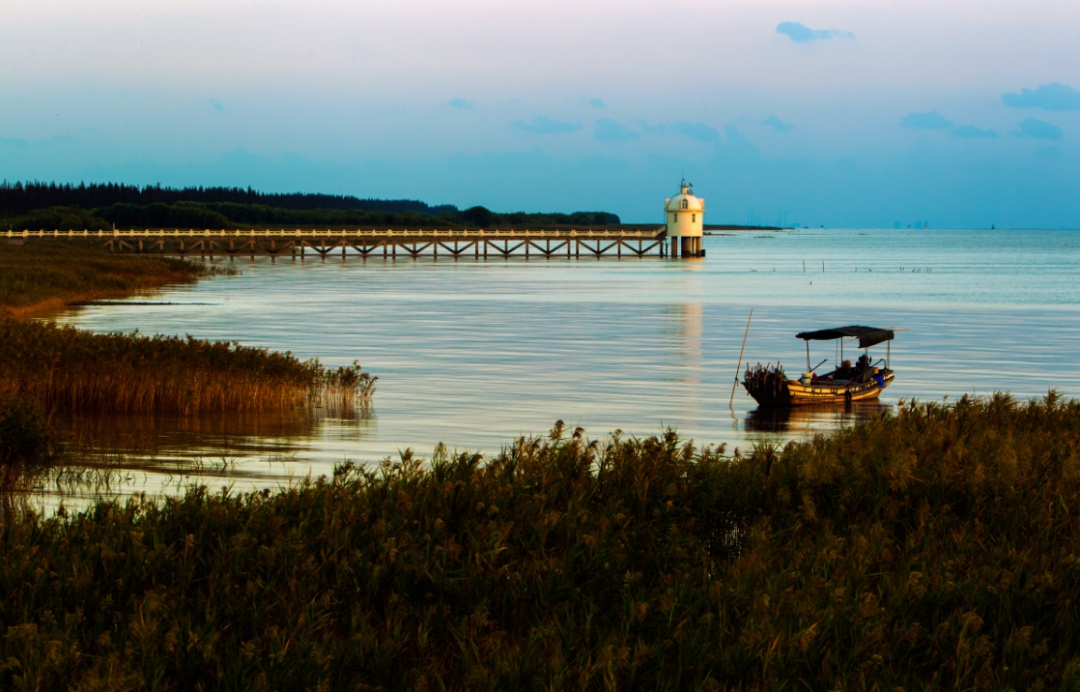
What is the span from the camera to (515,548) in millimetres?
10086

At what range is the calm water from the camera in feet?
66.8

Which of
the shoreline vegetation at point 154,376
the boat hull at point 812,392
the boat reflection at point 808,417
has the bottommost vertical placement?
the boat reflection at point 808,417

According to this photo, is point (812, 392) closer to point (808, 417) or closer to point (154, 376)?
point (808, 417)

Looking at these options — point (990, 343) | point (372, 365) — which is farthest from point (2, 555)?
point (990, 343)

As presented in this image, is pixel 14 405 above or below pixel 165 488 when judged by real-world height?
above

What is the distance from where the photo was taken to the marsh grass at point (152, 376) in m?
22.2

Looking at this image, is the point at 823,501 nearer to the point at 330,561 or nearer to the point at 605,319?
the point at 330,561

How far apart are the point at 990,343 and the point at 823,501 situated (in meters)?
33.8

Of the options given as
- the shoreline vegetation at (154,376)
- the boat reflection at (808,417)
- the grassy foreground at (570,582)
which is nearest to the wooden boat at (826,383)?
the boat reflection at (808,417)

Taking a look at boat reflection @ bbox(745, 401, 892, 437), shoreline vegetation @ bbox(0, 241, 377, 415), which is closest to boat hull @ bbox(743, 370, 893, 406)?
boat reflection @ bbox(745, 401, 892, 437)

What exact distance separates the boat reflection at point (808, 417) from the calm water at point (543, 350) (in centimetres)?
11

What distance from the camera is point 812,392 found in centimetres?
2653

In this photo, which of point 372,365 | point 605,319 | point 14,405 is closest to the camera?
point 14,405

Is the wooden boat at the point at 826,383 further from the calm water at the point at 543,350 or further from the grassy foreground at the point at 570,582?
the grassy foreground at the point at 570,582
